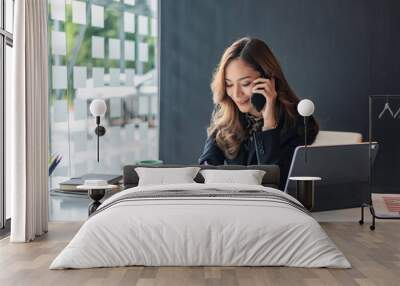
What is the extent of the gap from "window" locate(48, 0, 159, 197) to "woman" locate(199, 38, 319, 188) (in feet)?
2.71

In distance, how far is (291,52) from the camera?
8.18 meters

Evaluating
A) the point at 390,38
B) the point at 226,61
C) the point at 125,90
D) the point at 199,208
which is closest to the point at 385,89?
the point at 390,38

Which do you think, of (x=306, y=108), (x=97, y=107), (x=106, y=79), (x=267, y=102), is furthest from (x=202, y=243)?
(x=106, y=79)

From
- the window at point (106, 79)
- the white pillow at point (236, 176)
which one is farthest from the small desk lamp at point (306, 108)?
the window at point (106, 79)

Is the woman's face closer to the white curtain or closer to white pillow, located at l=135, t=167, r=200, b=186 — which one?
white pillow, located at l=135, t=167, r=200, b=186

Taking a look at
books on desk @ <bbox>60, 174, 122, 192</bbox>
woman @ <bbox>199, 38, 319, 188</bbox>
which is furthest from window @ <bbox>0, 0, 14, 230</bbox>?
woman @ <bbox>199, 38, 319, 188</bbox>

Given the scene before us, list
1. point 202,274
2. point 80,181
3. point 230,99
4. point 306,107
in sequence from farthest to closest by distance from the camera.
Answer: point 230,99, point 80,181, point 306,107, point 202,274

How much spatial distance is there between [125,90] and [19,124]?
2.43m

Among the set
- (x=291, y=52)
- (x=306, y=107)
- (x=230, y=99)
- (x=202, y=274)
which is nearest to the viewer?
(x=202, y=274)

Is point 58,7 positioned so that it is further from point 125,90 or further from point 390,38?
point 390,38

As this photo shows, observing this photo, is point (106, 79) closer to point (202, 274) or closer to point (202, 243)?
point (202, 243)

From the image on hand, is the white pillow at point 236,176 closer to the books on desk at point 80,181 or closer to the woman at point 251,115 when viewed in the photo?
the woman at point 251,115

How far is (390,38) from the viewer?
8289mm

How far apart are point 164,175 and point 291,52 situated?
256 cm
